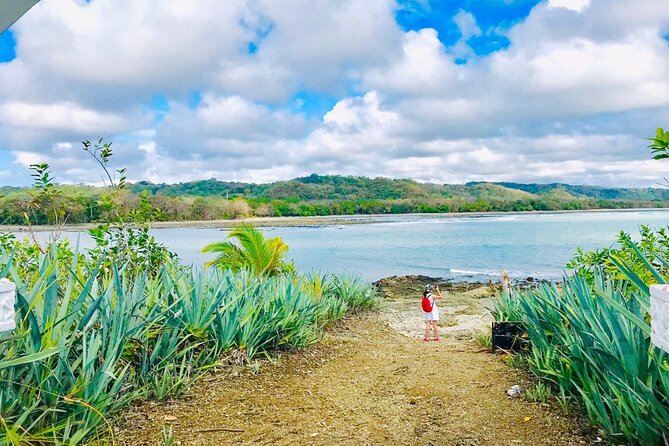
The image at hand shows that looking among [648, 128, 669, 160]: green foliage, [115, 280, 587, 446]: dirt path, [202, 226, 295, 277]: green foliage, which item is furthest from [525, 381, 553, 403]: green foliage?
[202, 226, 295, 277]: green foliage

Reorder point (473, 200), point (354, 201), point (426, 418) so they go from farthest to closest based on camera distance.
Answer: point (473, 200)
point (354, 201)
point (426, 418)

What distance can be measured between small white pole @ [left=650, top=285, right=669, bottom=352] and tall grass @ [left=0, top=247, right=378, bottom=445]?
2.62 meters

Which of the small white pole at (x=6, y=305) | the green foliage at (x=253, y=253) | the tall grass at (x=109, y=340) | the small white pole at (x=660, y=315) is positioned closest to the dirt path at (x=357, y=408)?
the tall grass at (x=109, y=340)

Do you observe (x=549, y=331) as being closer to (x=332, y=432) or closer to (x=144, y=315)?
(x=332, y=432)

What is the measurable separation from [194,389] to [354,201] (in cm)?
7216

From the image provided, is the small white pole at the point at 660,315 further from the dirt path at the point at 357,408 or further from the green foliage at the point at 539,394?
the green foliage at the point at 539,394

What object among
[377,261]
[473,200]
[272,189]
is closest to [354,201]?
[272,189]

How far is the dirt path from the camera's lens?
3.58m

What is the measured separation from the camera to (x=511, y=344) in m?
6.03

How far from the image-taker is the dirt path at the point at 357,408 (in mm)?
3578

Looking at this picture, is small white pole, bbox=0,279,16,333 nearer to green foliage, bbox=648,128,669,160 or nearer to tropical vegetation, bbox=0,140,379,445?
tropical vegetation, bbox=0,140,379,445

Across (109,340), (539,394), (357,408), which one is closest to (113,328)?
(109,340)

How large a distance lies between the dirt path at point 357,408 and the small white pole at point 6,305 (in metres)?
1.44

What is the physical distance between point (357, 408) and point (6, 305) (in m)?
2.66
